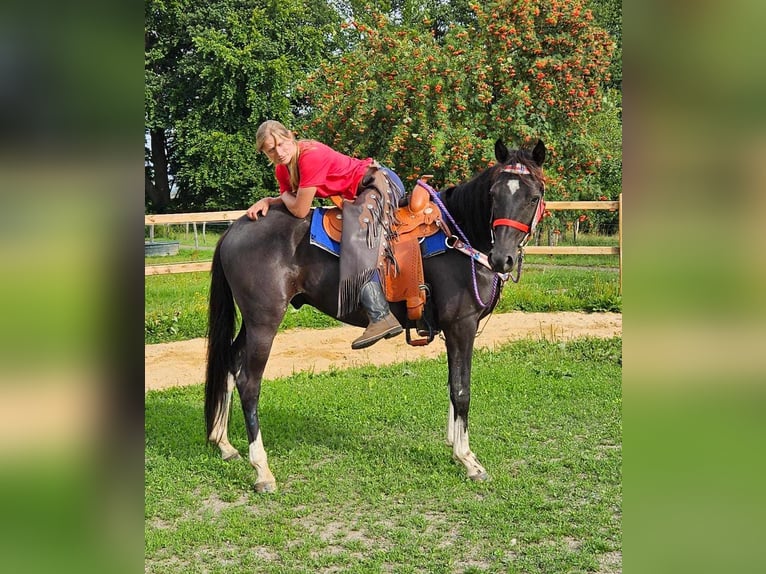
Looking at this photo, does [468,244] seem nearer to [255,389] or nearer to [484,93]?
[255,389]

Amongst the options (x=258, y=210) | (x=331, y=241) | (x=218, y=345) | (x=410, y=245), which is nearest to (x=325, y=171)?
(x=331, y=241)

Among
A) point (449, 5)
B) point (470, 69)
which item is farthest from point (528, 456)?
point (449, 5)

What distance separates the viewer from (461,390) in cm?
427

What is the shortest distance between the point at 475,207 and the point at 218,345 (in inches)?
82.1

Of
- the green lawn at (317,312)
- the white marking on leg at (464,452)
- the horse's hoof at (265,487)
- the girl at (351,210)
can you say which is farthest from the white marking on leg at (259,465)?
the green lawn at (317,312)

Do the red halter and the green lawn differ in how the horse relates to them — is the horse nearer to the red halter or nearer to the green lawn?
the red halter

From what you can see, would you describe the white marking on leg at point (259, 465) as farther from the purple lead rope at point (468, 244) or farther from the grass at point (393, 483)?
the purple lead rope at point (468, 244)

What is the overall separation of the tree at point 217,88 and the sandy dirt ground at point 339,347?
13.0m

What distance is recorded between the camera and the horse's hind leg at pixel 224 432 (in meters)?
4.60

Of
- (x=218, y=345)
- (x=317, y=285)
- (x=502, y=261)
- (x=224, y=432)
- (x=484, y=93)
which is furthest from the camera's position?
(x=484, y=93)

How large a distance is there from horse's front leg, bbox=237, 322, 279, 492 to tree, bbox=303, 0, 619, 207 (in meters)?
6.32
